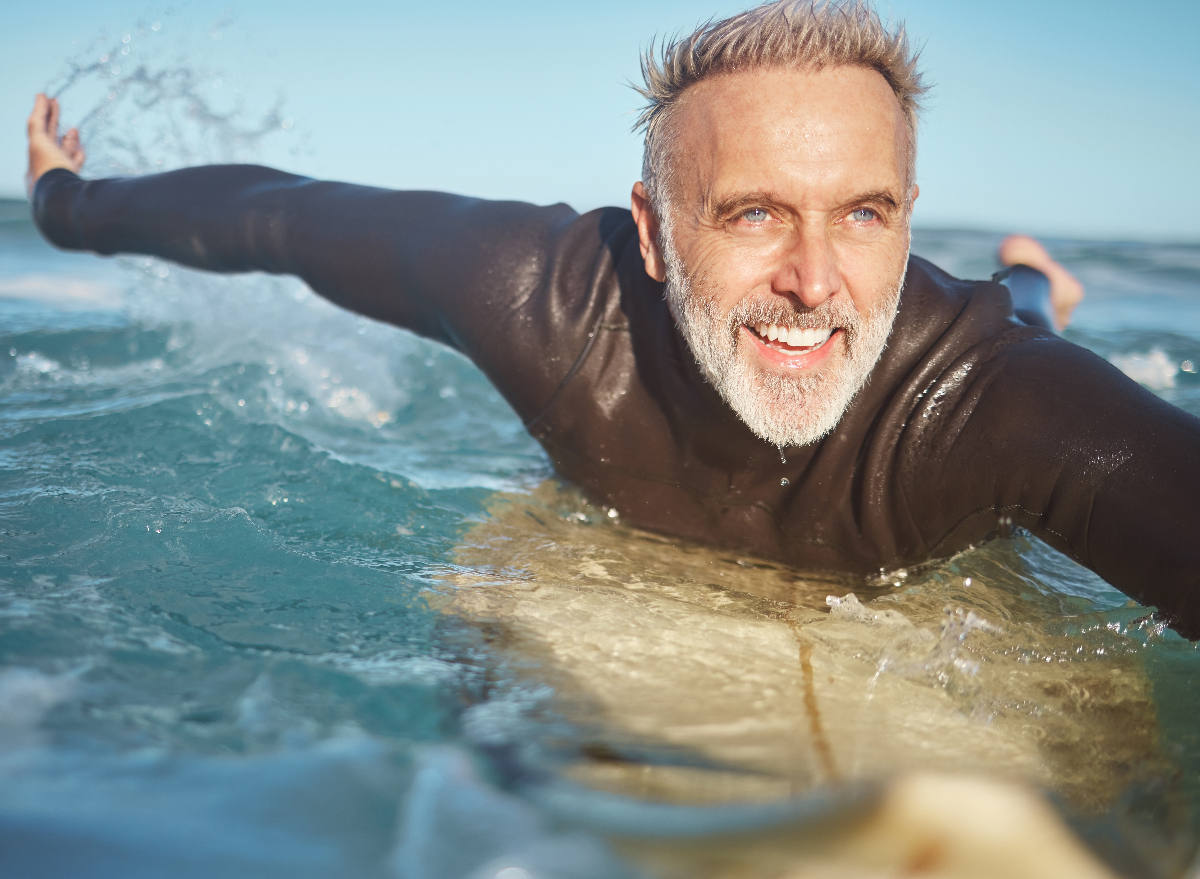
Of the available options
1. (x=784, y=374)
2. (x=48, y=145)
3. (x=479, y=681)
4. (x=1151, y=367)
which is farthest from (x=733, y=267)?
(x=1151, y=367)

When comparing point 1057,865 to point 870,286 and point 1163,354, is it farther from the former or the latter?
point 1163,354

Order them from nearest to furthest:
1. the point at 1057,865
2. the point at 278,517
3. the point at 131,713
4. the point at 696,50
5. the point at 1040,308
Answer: the point at 1057,865, the point at 131,713, the point at 696,50, the point at 278,517, the point at 1040,308

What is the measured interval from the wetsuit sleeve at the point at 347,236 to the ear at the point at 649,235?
27 cm

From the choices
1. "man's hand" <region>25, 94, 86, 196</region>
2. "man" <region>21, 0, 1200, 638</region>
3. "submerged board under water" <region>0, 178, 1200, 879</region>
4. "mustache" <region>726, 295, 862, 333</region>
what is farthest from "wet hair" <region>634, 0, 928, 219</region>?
"man's hand" <region>25, 94, 86, 196</region>

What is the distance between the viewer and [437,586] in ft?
7.41

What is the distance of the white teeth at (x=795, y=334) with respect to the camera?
224 cm

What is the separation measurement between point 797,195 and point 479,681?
122cm

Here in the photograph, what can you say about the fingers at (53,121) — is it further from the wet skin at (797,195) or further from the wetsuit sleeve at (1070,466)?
the wetsuit sleeve at (1070,466)

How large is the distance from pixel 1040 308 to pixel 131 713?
321cm

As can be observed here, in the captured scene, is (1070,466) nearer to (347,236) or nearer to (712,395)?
(712,395)

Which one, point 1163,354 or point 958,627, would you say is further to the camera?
point 1163,354

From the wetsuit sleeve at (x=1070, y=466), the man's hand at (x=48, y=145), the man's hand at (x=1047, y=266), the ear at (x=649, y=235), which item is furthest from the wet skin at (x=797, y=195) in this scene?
the man's hand at (x=48, y=145)

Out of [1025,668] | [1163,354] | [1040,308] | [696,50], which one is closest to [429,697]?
[1025,668]

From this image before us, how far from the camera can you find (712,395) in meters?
2.44
